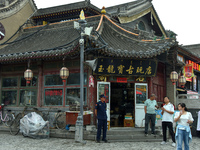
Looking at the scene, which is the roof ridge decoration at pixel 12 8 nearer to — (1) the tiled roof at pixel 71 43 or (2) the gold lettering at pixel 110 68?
(1) the tiled roof at pixel 71 43

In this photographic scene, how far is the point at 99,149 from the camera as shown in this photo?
8125 millimetres

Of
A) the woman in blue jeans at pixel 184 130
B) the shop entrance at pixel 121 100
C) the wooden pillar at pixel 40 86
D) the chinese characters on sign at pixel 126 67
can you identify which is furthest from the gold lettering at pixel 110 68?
the woman in blue jeans at pixel 184 130

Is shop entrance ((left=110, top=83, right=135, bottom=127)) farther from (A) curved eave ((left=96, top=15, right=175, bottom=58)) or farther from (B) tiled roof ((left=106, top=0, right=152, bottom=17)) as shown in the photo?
(B) tiled roof ((left=106, top=0, right=152, bottom=17))

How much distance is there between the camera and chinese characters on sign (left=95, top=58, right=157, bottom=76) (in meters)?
10.7

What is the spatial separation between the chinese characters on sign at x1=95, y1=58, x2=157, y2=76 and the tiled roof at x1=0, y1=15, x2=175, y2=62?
1.86 feet

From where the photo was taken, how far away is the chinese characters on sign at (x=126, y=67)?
10.7m

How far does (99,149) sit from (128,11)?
36.2ft

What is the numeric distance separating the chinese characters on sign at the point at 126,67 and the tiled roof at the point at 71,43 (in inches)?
22.4

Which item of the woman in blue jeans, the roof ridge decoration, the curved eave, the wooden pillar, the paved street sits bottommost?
the paved street

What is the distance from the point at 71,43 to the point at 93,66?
2.81 metres

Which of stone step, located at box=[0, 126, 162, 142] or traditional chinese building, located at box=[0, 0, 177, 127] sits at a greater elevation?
traditional chinese building, located at box=[0, 0, 177, 127]

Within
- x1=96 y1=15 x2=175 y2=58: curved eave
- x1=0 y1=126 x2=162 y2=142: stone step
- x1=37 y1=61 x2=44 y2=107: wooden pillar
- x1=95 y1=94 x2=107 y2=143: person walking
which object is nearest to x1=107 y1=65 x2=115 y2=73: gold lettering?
x1=96 y1=15 x2=175 y2=58: curved eave

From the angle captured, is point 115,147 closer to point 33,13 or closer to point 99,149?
point 99,149

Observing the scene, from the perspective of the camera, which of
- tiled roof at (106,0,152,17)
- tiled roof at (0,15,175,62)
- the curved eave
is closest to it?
the curved eave
